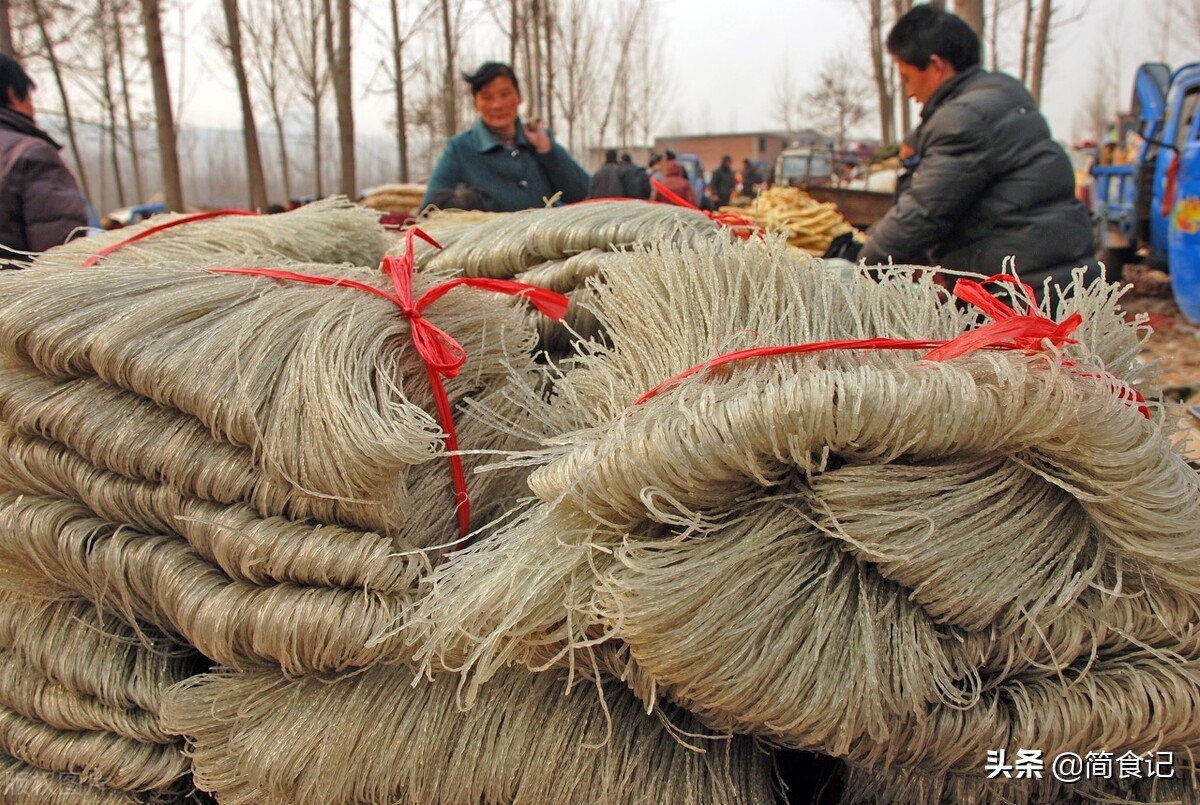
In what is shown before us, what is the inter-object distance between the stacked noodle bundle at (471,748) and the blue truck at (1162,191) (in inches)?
240

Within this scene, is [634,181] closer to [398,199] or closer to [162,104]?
[398,199]

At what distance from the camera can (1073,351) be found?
3.09 feet

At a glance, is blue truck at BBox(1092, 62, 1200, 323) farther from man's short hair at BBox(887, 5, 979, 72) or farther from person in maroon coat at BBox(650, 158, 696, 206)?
man's short hair at BBox(887, 5, 979, 72)

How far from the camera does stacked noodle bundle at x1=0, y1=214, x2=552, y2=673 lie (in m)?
1.01

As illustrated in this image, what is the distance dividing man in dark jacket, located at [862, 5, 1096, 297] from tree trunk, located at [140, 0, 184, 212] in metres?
5.93

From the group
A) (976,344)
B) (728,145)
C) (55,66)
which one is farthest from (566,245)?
(728,145)

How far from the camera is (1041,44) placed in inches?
480

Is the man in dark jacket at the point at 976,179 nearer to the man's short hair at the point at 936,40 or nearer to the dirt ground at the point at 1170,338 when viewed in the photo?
the man's short hair at the point at 936,40

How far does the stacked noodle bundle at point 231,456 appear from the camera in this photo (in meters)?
1.01

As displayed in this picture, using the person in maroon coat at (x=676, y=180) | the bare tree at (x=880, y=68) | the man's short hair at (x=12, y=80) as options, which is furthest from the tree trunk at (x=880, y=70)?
the man's short hair at (x=12, y=80)

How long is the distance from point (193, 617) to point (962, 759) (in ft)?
2.93

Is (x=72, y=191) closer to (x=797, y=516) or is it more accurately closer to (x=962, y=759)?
(x=797, y=516)

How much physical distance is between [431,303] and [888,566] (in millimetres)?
759

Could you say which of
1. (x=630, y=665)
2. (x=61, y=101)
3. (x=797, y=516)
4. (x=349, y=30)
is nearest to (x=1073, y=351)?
(x=797, y=516)
